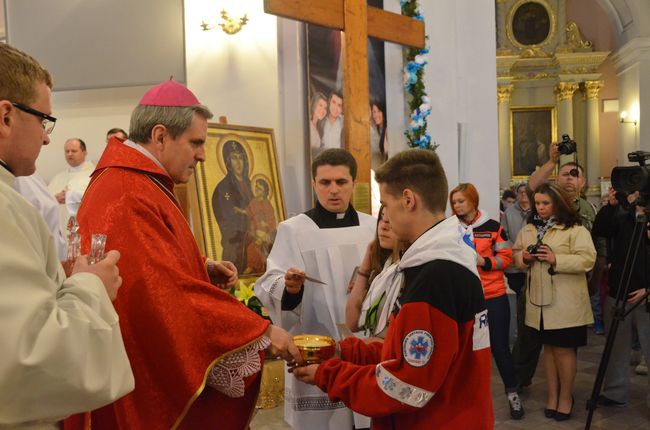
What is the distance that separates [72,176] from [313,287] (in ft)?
17.1

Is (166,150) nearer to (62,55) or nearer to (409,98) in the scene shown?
(409,98)

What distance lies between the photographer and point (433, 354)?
2.03m

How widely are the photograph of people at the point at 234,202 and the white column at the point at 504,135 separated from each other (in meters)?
14.7

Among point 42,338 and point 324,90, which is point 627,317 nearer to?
point 324,90

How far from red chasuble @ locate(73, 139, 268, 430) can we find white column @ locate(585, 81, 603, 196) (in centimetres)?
1862

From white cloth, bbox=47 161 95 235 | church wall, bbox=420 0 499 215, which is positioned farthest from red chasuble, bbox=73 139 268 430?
church wall, bbox=420 0 499 215

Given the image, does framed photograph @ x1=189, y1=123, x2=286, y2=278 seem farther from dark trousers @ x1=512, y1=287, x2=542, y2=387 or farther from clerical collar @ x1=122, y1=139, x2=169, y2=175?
clerical collar @ x1=122, y1=139, x2=169, y2=175

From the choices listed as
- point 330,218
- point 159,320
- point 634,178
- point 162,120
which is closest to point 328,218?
point 330,218

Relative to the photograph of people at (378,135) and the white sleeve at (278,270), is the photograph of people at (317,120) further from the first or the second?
the white sleeve at (278,270)

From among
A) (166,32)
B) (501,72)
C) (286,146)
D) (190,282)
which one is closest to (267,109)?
(286,146)

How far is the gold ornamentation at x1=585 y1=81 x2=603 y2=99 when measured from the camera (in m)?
19.2

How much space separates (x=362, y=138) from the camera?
4727 millimetres

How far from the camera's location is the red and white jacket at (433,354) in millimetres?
2041

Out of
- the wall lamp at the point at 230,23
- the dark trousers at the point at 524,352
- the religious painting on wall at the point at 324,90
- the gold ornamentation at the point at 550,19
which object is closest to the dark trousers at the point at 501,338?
the dark trousers at the point at 524,352
